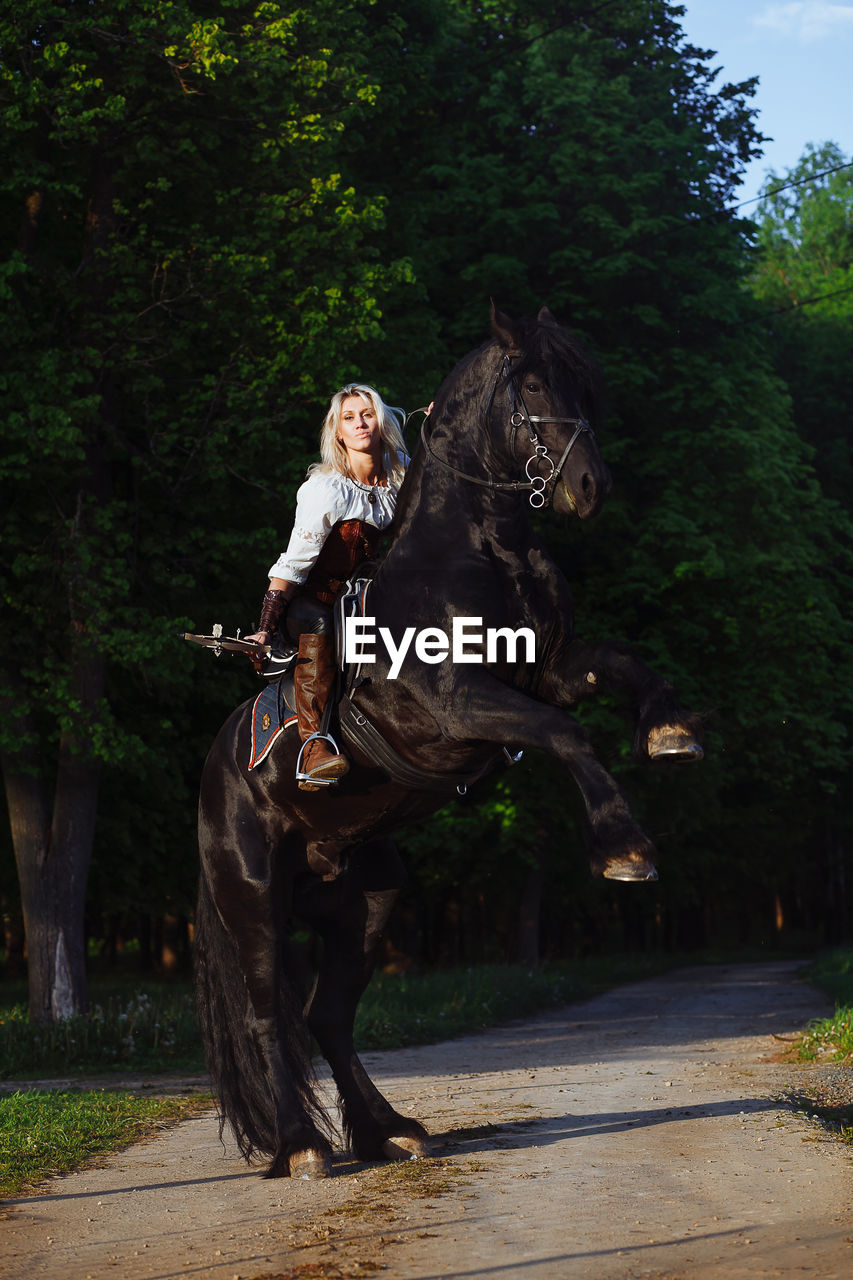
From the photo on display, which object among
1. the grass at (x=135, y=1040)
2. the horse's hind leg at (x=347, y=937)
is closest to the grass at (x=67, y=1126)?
the grass at (x=135, y=1040)

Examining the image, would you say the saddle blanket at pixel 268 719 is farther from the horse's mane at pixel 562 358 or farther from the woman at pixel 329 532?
the horse's mane at pixel 562 358

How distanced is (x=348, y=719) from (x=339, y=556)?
89 centimetres

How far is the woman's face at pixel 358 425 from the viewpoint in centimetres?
712

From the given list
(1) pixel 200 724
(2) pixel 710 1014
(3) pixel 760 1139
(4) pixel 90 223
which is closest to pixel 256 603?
(1) pixel 200 724

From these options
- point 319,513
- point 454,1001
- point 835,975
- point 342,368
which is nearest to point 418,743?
point 319,513

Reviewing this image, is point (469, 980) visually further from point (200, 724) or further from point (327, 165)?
point (327, 165)

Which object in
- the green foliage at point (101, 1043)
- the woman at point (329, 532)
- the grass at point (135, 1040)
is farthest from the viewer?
the green foliage at point (101, 1043)

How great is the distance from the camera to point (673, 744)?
5.49 m

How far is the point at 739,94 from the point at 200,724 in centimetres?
1621

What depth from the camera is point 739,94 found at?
91.7ft

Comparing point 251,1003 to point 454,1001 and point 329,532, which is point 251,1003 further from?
point 454,1001

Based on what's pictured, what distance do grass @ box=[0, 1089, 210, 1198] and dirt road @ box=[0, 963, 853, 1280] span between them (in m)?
0.24

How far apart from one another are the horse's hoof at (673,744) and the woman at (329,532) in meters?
1.82

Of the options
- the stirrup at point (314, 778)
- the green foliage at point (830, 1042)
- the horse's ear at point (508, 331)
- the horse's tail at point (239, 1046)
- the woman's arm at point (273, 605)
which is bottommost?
the green foliage at point (830, 1042)
